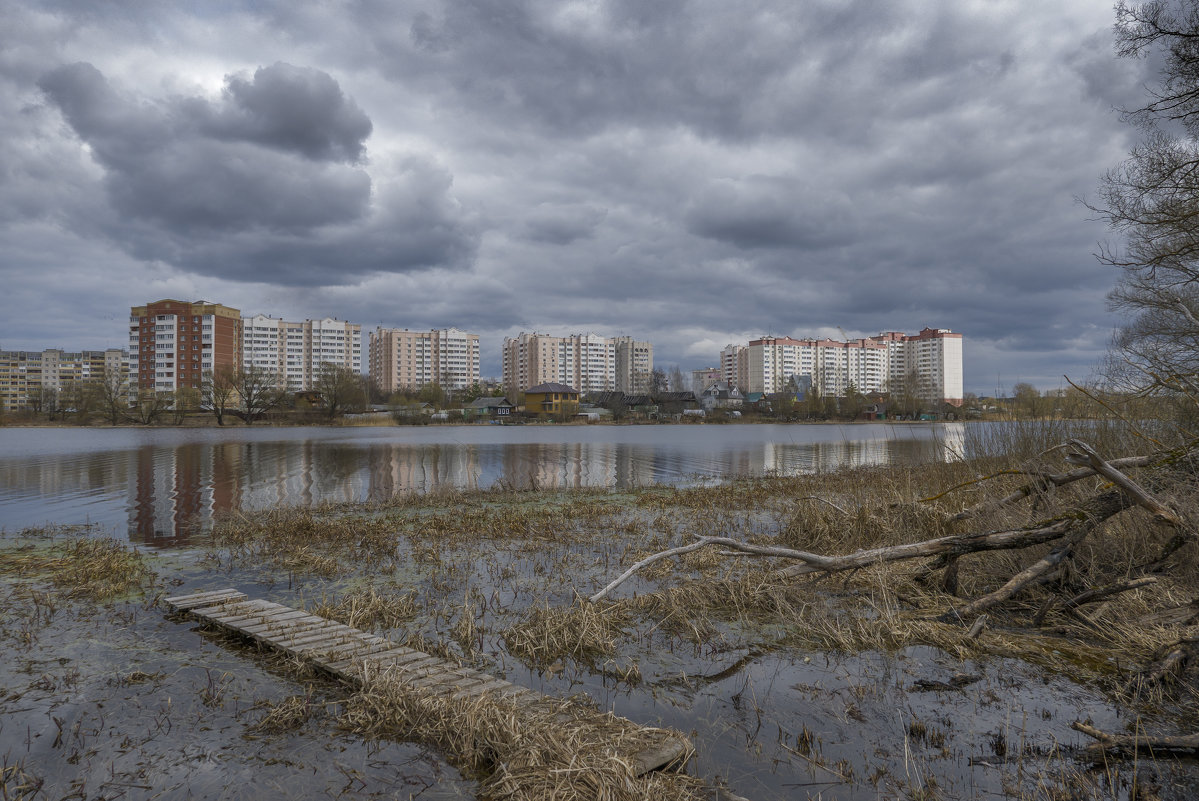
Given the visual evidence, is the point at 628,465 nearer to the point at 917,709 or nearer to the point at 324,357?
the point at 917,709

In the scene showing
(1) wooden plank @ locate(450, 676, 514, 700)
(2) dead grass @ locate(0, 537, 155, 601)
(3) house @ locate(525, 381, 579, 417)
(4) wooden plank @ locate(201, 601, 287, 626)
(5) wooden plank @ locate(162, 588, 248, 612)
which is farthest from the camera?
(3) house @ locate(525, 381, 579, 417)

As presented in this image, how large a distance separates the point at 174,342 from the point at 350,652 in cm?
15968

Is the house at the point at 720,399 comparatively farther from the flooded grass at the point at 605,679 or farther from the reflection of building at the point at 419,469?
the flooded grass at the point at 605,679

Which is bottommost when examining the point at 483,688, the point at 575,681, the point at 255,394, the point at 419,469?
the point at 419,469

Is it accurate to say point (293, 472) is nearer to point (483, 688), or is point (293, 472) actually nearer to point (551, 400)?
point (483, 688)

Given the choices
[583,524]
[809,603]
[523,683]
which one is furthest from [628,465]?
[523,683]

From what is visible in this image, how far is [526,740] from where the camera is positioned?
448cm

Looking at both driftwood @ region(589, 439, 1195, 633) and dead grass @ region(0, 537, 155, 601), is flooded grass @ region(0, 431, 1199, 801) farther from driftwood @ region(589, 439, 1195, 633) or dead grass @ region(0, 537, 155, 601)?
driftwood @ region(589, 439, 1195, 633)

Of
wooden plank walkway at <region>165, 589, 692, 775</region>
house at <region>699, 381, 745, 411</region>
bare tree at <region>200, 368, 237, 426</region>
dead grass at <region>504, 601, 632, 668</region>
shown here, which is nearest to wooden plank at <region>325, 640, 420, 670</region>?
wooden plank walkway at <region>165, 589, 692, 775</region>

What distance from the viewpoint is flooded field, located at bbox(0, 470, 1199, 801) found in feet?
14.3

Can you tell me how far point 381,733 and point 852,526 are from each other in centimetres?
878

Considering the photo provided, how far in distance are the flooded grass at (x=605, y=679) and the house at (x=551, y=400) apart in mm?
101563

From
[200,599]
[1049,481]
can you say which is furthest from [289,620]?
[1049,481]

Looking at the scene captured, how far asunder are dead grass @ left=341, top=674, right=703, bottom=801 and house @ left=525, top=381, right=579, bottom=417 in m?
106
